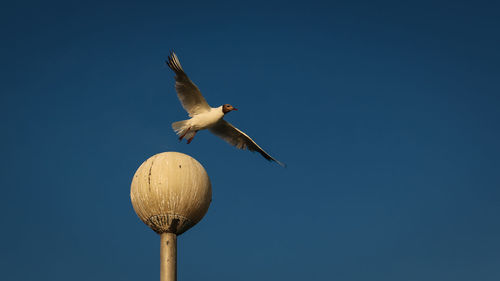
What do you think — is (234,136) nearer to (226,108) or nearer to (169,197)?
(226,108)

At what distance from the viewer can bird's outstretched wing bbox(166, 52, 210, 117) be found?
60.5 ft

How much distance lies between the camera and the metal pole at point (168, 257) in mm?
13984

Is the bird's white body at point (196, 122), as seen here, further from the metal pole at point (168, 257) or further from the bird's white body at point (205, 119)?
the metal pole at point (168, 257)

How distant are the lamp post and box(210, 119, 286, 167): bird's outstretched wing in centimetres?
640

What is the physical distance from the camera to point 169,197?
13.8 metres

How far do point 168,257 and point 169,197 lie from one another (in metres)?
1.49

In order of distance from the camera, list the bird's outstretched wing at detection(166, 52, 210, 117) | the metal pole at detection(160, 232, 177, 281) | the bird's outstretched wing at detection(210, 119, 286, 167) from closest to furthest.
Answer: the metal pole at detection(160, 232, 177, 281) < the bird's outstretched wing at detection(166, 52, 210, 117) < the bird's outstretched wing at detection(210, 119, 286, 167)

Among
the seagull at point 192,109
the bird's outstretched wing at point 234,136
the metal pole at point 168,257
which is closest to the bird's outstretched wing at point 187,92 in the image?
the seagull at point 192,109

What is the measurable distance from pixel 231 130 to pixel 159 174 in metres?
7.28

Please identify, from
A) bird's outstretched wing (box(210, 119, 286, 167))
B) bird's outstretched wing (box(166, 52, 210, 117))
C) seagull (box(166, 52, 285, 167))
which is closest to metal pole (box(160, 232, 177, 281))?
seagull (box(166, 52, 285, 167))

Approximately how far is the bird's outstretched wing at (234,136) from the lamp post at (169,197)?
21.0 feet

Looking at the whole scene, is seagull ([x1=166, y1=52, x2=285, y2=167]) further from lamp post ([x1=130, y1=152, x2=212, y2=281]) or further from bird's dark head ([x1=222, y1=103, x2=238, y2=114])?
lamp post ([x1=130, y1=152, x2=212, y2=281])

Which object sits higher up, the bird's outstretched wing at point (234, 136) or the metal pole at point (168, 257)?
the bird's outstretched wing at point (234, 136)

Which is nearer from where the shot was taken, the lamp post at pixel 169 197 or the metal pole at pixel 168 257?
the lamp post at pixel 169 197
